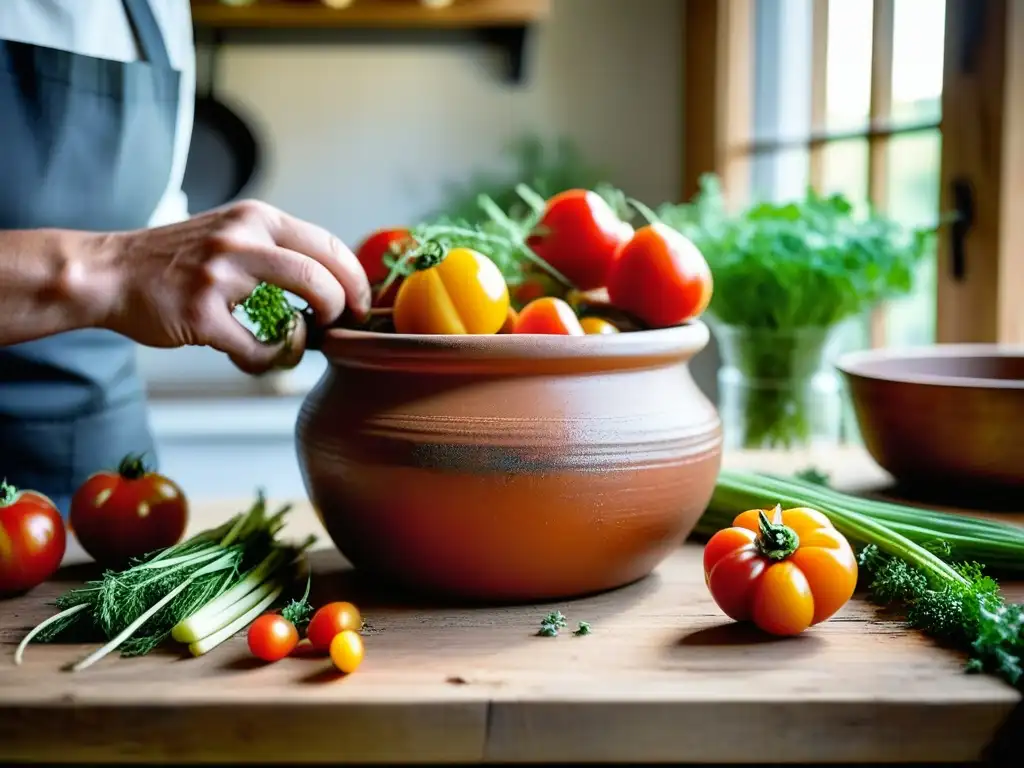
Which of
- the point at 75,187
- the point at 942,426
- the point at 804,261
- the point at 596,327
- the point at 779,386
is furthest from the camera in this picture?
the point at 779,386

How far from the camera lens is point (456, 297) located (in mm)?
792

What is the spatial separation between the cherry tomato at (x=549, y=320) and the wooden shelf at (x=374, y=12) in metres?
2.00

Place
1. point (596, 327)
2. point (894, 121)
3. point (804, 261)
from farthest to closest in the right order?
point (894, 121)
point (804, 261)
point (596, 327)

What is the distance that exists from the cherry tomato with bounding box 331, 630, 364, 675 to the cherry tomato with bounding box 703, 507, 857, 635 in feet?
0.87

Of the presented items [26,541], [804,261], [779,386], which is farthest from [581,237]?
[779,386]

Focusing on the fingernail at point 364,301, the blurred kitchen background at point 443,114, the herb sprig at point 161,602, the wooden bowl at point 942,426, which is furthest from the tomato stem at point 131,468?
the blurred kitchen background at point 443,114

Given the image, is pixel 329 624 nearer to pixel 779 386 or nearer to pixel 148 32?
pixel 148 32

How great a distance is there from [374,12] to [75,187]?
157 cm

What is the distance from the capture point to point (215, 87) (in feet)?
9.50

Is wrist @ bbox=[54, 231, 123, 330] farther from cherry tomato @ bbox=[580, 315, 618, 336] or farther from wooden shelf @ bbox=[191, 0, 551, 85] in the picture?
wooden shelf @ bbox=[191, 0, 551, 85]

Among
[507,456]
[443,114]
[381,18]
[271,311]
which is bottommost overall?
[507,456]

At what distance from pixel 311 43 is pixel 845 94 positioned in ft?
5.05

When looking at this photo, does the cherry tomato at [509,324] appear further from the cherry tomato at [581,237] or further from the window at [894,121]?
the window at [894,121]

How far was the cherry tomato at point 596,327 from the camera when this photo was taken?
84 cm
